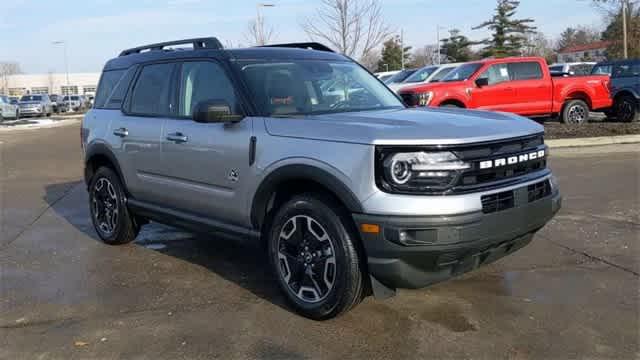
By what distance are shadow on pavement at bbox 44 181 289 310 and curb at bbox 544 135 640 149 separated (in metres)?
8.96

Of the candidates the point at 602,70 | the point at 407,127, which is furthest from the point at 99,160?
the point at 602,70

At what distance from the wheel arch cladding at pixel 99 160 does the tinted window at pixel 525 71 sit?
11174mm

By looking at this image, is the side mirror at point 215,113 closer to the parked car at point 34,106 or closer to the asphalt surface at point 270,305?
the asphalt surface at point 270,305

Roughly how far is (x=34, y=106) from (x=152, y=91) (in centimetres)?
4002

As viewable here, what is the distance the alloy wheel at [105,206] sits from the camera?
6121 mm

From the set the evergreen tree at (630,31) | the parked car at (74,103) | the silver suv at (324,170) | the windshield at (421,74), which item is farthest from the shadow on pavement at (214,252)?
the parked car at (74,103)

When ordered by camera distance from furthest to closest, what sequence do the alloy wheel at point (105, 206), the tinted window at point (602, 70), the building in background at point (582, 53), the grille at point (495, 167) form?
the building in background at point (582, 53), the tinted window at point (602, 70), the alloy wheel at point (105, 206), the grille at point (495, 167)

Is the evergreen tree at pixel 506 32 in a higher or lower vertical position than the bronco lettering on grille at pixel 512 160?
higher

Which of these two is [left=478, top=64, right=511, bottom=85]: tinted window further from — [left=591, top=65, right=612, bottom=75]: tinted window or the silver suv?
the silver suv

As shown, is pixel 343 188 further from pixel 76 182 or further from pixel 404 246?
pixel 76 182

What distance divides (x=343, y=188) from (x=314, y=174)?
0.26 meters

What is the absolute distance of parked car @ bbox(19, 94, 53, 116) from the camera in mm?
40869

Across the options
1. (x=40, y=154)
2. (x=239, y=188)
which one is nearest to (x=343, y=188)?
(x=239, y=188)

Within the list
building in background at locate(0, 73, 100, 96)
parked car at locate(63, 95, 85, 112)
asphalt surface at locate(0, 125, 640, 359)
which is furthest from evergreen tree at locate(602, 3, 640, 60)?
building in background at locate(0, 73, 100, 96)
